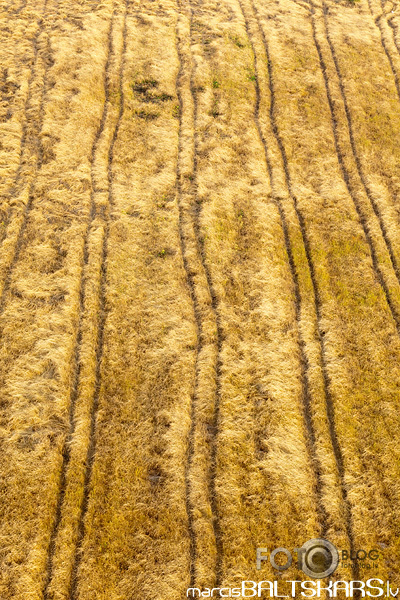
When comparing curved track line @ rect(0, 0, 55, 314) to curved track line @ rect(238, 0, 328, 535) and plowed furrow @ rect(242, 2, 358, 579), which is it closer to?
curved track line @ rect(238, 0, 328, 535)

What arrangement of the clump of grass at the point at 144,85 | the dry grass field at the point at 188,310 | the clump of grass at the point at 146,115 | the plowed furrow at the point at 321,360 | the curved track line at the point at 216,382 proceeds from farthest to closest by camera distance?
the clump of grass at the point at 144,85
the clump of grass at the point at 146,115
the plowed furrow at the point at 321,360
the dry grass field at the point at 188,310
the curved track line at the point at 216,382

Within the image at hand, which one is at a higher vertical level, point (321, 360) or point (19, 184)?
point (321, 360)

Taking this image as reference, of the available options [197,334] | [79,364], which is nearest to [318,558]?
[197,334]

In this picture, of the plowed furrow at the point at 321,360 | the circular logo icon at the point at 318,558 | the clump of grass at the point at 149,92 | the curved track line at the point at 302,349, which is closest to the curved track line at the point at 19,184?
the clump of grass at the point at 149,92

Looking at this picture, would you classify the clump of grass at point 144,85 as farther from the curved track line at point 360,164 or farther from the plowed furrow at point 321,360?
the curved track line at point 360,164

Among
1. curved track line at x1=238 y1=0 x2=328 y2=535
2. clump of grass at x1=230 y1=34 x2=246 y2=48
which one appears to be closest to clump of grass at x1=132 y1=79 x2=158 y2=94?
curved track line at x1=238 y1=0 x2=328 y2=535

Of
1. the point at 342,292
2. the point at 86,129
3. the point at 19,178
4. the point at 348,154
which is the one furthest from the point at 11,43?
the point at 342,292

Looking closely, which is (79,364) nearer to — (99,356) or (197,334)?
(99,356)
